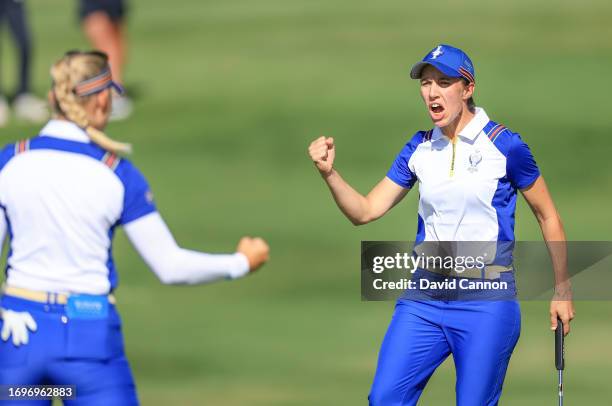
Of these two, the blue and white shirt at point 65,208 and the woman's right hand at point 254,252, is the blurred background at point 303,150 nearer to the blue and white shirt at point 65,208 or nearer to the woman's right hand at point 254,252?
the woman's right hand at point 254,252

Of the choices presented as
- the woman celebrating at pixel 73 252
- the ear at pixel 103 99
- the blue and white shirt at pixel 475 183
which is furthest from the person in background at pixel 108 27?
the woman celebrating at pixel 73 252

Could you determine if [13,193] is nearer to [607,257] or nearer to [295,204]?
[607,257]

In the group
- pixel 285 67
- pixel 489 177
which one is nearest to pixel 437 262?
pixel 489 177

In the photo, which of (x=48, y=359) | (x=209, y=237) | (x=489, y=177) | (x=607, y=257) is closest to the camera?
(x=48, y=359)

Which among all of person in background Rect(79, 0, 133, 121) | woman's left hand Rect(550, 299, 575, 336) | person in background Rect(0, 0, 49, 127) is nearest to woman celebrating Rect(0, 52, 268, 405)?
woman's left hand Rect(550, 299, 575, 336)

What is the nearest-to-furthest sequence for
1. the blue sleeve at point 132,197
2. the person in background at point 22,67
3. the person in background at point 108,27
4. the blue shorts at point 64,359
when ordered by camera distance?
the blue shorts at point 64,359 < the blue sleeve at point 132,197 < the person in background at point 22,67 < the person in background at point 108,27

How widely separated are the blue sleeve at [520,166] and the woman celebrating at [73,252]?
6.23 feet

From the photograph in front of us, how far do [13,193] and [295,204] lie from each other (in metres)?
10.0

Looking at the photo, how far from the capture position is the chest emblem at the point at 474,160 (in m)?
7.26

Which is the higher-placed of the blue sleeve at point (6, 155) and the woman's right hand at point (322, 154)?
the woman's right hand at point (322, 154)

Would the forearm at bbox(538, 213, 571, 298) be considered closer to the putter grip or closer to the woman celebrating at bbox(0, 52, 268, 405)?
the putter grip

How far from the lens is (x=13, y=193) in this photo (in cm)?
596

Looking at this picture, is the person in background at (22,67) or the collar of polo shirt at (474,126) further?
the person in background at (22,67)

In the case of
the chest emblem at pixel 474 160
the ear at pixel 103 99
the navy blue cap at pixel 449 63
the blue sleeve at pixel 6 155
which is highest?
the navy blue cap at pixel 449 63
